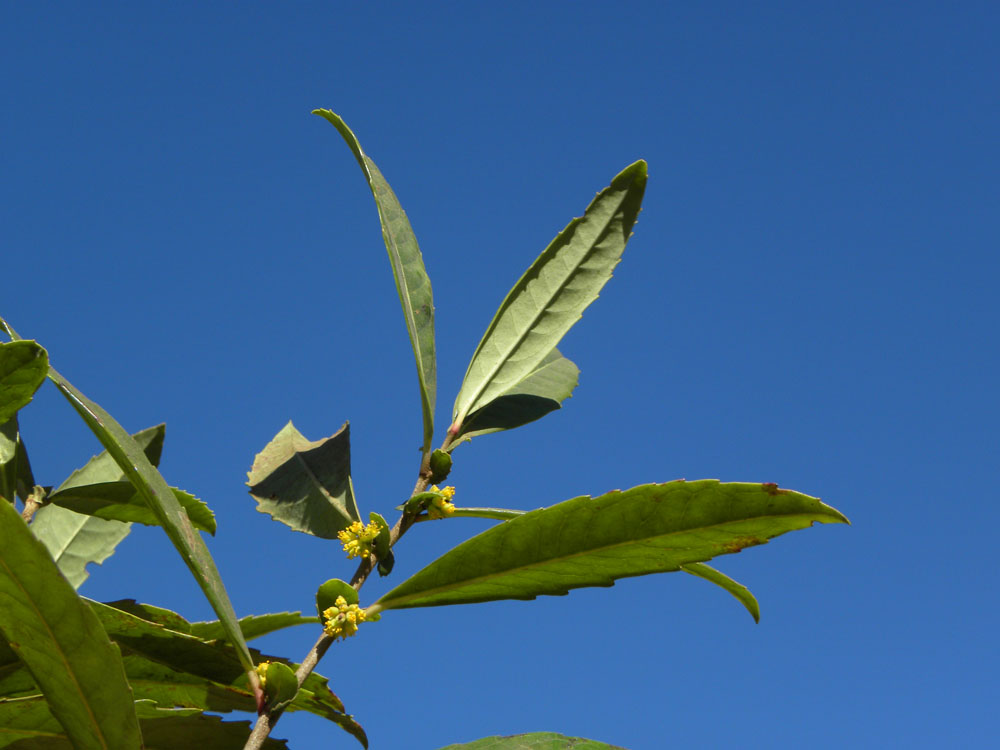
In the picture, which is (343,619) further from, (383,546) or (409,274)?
(409,274)

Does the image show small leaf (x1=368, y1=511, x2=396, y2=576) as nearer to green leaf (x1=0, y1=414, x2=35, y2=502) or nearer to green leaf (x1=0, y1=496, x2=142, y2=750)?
green leaf (x1=0, y1=496, x2=142, y2=750)

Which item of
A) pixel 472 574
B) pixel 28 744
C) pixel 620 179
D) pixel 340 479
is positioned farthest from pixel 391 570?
pixel 620 179

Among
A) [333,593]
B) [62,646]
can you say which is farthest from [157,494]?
[333,593]

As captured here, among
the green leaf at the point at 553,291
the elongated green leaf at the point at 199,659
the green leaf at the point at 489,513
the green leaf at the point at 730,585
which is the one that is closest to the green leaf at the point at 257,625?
the elongated green leaf at the point at 199,659

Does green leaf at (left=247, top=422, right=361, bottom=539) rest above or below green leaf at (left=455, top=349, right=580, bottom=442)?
below

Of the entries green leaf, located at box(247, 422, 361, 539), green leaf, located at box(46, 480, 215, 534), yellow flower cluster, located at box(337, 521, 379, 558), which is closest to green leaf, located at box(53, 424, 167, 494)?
green leaf, located at box(46, 480, 215, 534)

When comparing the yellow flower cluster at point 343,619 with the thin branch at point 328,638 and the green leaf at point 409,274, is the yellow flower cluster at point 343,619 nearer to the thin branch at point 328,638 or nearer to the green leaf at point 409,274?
the thin branch at point 328,638
